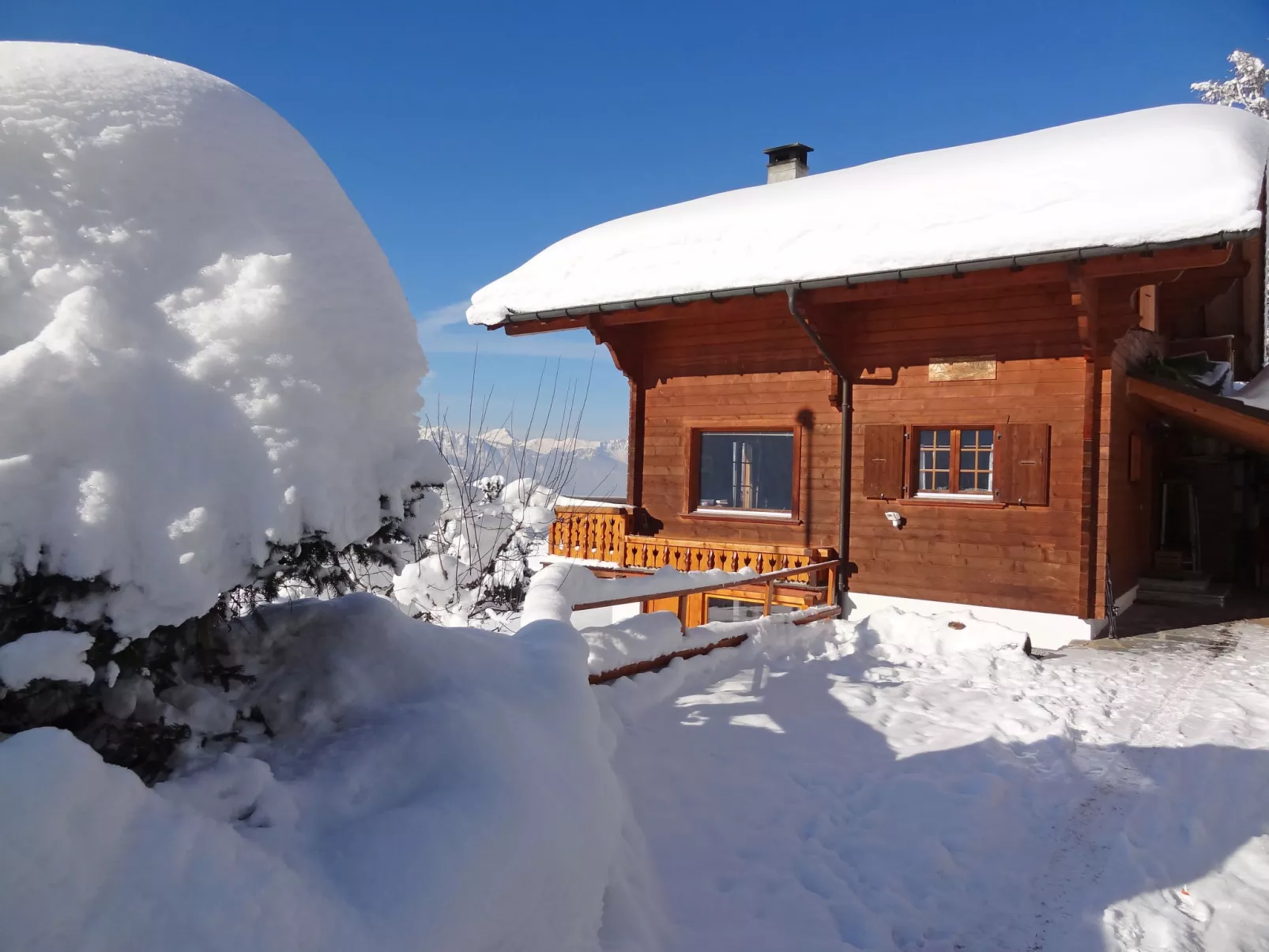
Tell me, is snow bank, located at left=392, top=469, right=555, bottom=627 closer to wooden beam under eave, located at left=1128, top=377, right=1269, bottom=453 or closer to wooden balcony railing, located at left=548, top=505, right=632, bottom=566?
wooden balcony railing, located at left=548, top=505, right=632, bottom=566

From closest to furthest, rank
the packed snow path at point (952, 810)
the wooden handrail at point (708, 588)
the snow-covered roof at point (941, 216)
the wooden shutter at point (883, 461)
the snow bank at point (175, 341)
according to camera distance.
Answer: the snow bank at point (175, 341) → the packed snow path at point (952, 810) → the wooden handrail at point (708, 588) → the snow-covered roof at point (941, 216) → the wooden shutter at point (883, 461)

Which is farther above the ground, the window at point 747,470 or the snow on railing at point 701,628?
the window at point 747,470

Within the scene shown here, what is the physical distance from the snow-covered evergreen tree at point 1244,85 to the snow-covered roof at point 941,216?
17573 mm

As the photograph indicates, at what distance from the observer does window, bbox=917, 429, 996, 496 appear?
8922mm

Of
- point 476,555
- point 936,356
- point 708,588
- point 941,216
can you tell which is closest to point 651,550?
point 476,555

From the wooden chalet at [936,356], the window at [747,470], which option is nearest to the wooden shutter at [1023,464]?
the wooden chalet at [936,356]

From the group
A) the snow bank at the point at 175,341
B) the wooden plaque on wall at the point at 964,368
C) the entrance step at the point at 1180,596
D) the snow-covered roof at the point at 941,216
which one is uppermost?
the snow-covered roof at the point at 941,216

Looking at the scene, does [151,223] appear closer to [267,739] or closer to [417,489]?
[417,489]

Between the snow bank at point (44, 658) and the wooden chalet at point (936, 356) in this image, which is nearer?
the snow bank at point (44, 658)

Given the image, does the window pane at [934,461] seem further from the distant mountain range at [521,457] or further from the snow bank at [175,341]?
the snow bank at [175,341]

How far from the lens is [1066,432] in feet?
26.9

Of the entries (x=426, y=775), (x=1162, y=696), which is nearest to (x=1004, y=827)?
(x=1162, y=696)

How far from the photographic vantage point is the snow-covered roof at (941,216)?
7176 mm

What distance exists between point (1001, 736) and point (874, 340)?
5125 millimetres
